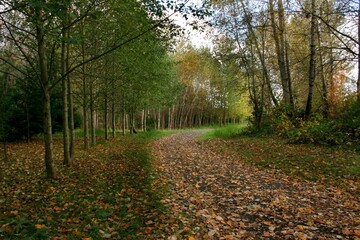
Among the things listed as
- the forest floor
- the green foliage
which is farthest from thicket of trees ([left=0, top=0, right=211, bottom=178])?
the green foliage

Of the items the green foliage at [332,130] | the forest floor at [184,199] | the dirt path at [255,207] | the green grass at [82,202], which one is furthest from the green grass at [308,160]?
the green grass at [82,202]

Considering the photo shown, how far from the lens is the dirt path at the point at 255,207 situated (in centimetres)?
427

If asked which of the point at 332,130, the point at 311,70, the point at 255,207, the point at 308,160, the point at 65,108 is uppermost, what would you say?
the point at 311,70

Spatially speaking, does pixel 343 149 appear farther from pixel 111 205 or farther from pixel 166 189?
pixel 111 205

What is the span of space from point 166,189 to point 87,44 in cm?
790

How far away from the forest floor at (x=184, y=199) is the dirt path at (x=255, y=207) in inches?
0.6

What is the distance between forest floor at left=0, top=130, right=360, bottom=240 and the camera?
14.1 feet

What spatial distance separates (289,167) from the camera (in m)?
8.52

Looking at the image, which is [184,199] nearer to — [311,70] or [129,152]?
[129,152]

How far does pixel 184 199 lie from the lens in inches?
230

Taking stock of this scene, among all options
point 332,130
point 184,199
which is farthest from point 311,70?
point 184,199

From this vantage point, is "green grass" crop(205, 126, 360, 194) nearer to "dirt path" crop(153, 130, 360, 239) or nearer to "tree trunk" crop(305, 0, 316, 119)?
"dirt path" crop(153, 130, 360, 239)

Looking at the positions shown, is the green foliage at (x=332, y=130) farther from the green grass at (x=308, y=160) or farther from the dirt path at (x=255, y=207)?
the dirt path at (x=255, y=207)

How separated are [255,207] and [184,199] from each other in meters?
1.50
